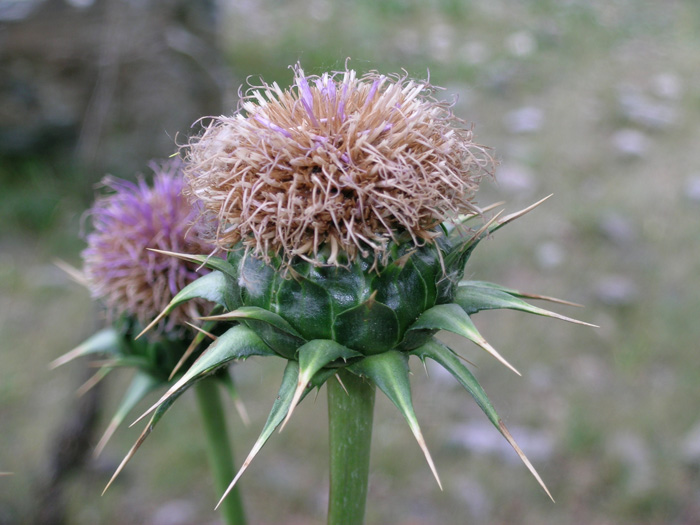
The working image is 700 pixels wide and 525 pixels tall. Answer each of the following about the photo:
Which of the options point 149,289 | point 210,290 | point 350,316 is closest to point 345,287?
point 350,316

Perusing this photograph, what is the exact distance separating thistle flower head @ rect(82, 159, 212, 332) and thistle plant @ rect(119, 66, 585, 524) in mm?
489

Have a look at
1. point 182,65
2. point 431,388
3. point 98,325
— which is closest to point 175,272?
point 98,325

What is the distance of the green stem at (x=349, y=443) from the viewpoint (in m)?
1.67

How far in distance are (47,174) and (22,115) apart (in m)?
0.67

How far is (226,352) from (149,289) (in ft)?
2.50

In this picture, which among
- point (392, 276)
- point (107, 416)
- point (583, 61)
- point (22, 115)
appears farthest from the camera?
point (583, 61)

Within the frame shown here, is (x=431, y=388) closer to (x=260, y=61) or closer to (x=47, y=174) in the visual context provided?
(x=260, y=61)

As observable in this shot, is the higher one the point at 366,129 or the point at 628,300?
the point at 366,129

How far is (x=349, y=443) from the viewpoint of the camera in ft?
5.48

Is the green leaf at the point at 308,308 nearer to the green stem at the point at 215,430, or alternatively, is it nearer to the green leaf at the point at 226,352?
the green leaf at the point at 226,352

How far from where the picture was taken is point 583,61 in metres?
10.1

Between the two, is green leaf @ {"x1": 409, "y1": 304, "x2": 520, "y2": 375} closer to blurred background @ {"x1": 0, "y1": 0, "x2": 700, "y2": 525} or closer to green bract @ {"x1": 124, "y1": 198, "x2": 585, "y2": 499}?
green bract @ {"x1": 124, "y1": 198, "x2": 585, "y2": 499}

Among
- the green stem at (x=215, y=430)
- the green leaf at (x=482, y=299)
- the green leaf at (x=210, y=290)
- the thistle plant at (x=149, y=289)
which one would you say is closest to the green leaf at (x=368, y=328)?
the green leaf at (x=482, y=299)

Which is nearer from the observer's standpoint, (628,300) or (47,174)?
(628,300)
